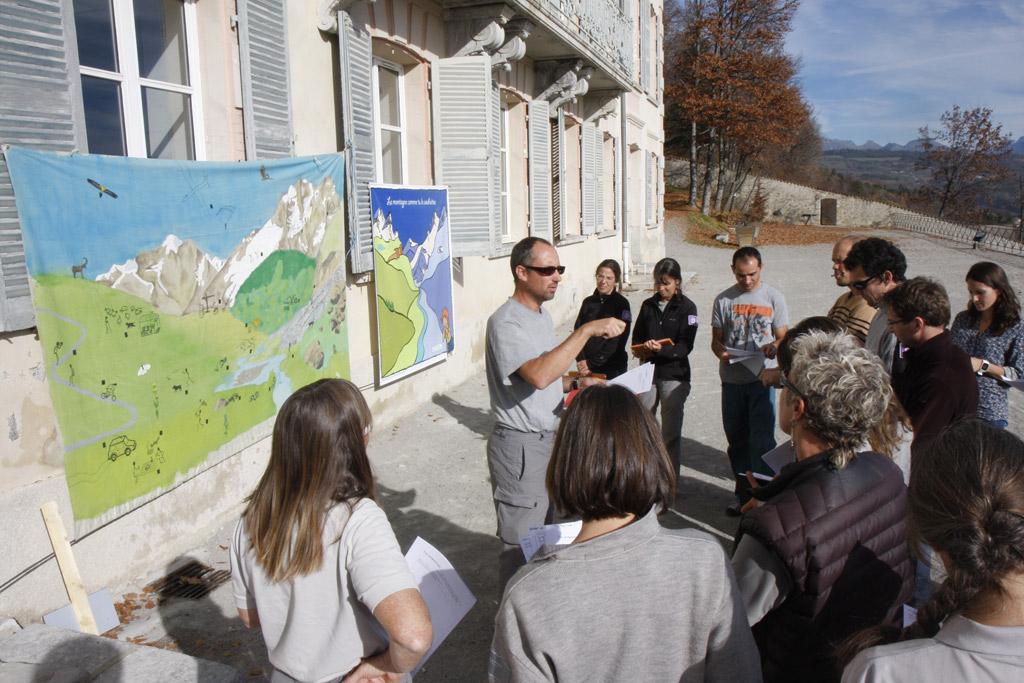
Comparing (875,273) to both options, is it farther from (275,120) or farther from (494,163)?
(494,163)

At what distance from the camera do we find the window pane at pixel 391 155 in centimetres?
767

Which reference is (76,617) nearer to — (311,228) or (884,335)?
(311,228)

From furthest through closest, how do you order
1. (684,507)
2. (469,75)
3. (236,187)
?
(469,75) < (684,507) < (236,187)

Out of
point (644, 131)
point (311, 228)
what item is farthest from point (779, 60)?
point (311, 228)

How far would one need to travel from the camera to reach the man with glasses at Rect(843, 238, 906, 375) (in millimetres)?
4027

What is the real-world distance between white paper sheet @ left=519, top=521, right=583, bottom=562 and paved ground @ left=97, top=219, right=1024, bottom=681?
163 cm

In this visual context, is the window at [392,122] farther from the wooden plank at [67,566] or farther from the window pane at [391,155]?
the wooden plank at [67,566]

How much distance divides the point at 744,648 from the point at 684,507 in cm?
367

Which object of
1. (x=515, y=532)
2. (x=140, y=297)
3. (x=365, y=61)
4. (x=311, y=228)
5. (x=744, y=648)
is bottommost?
(x=515, y=532)

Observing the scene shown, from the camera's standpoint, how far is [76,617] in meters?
3.52

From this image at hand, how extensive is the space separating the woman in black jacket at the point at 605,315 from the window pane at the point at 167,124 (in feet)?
9.51

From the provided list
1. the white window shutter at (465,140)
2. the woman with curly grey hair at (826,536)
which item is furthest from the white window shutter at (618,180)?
the woman with curly grey hair at (826,536)

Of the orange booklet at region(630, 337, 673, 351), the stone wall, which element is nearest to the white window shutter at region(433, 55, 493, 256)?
the orange booklet at region(630, 337, 673, 351)

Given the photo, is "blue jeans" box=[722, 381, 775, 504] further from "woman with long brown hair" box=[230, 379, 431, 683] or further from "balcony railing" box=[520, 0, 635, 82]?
"balcony railing" box=[520, 0, 635, 82]
